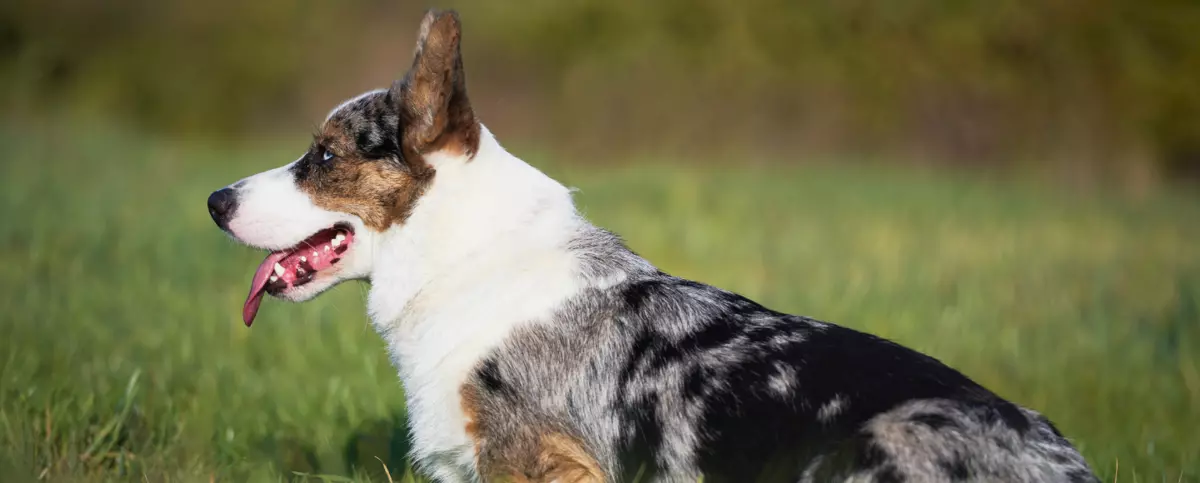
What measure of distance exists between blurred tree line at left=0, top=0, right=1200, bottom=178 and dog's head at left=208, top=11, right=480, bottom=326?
16675 millimetres

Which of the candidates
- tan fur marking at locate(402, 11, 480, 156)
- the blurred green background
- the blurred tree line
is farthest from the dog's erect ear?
the blurred tree line

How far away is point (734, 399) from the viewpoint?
3.37m

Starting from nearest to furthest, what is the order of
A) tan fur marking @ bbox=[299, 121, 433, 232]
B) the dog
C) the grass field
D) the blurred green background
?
the dog < tan fur marking @ bbox=[299, 121, 433, 232] < the grass field < the blurred green background

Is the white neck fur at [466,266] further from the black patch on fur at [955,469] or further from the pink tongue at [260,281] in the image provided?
the black patch on fur at [955,469]

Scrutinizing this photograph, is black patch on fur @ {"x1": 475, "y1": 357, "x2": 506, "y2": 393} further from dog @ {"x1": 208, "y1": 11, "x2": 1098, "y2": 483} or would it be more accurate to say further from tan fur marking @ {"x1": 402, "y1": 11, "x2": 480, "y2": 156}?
tan fur marking @ {"x1": 402, "y1": 11, "x2": 480, "y2": 156}

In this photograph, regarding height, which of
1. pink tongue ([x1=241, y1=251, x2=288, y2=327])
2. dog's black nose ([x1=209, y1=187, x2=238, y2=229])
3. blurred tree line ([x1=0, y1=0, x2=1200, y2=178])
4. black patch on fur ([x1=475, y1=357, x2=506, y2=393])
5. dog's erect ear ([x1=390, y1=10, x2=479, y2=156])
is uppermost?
dog's erect ear ([x1=390, y1=10, x2=479, y2=156])

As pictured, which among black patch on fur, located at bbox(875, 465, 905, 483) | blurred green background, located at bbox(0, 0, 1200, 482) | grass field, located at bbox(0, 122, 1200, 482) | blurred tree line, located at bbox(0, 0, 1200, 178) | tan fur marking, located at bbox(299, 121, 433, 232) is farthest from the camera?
blurred tree line, located at bbox(0, 0, 1200, 178)

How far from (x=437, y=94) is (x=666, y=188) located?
34.3 ft

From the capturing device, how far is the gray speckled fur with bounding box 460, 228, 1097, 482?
311 centimetres

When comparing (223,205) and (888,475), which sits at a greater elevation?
(223,205)

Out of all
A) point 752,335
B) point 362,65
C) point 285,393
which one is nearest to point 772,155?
point 362,65

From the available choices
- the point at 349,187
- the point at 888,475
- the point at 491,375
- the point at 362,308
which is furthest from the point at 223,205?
the point at 362,308

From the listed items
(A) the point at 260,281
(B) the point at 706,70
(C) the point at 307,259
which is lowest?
(B) the point at 706,70

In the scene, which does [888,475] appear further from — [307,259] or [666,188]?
[666,188]
